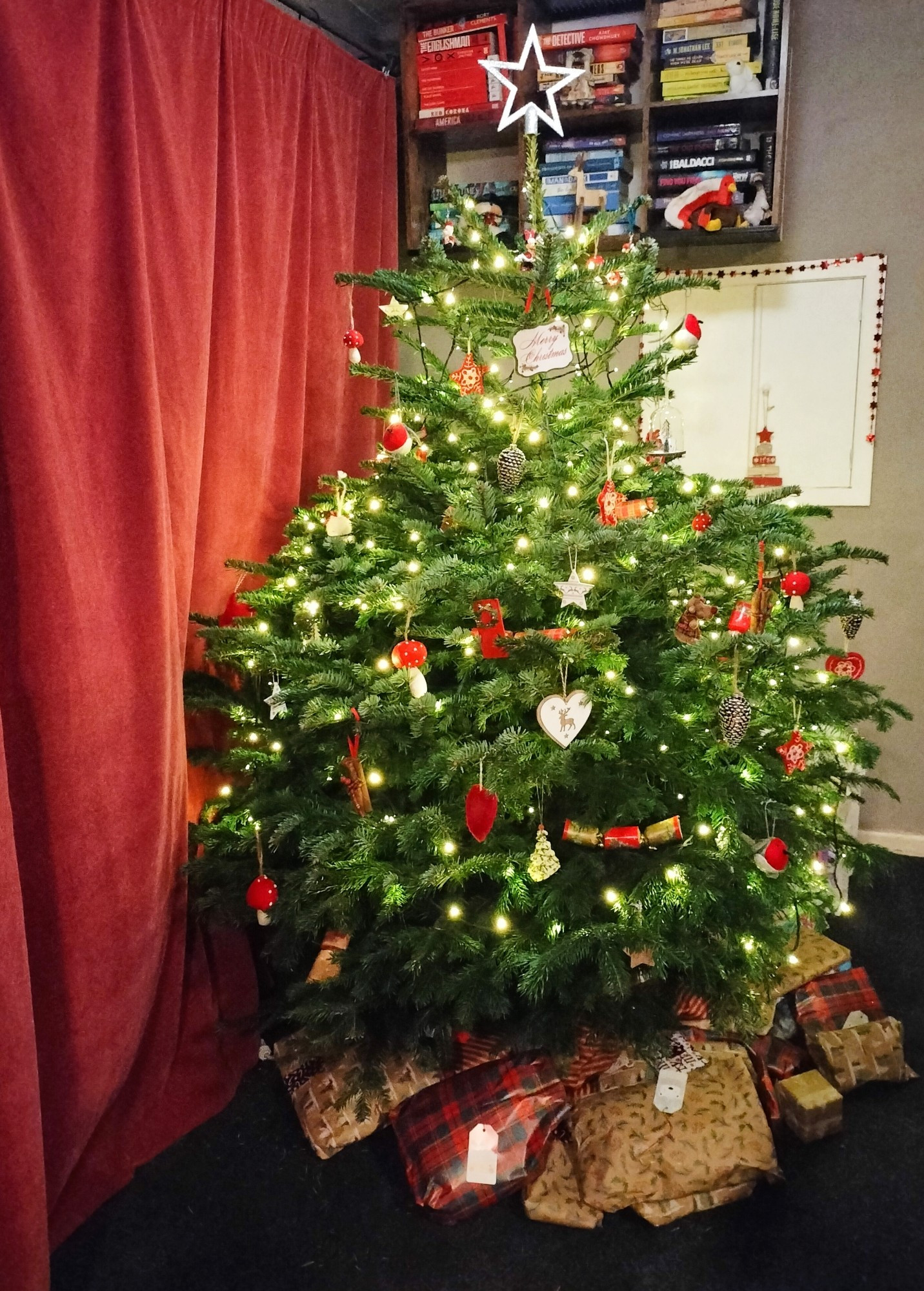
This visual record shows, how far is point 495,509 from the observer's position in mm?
1597

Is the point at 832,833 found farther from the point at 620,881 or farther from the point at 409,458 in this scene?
the point at 409,458

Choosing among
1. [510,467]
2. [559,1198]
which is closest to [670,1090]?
[559,1198]

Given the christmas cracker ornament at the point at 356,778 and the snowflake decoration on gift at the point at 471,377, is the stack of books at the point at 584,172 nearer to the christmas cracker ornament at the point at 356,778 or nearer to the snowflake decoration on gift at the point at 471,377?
the snowflake decoration on gift at the point at 471,377

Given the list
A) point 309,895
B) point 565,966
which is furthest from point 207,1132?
point 565,966

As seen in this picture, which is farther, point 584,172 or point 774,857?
point 584,172

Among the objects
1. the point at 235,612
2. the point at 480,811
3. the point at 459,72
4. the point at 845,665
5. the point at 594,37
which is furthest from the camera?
the point at 459,72

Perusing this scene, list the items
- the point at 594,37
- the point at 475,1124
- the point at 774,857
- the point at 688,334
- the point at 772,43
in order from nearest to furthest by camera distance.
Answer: the point at 774,857 < the point at 475,1124 < the point at 688,334 < the point at 772,43 < the point at 594,37

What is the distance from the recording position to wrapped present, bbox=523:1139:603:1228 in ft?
4.91

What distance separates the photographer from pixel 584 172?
8.12ft

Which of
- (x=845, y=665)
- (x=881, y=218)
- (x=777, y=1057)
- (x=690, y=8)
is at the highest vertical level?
(x=690, y=8)

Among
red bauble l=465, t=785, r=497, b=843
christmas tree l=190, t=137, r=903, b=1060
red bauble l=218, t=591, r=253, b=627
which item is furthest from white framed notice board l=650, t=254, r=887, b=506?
red bauble l=465, t=785, r=497, b=843

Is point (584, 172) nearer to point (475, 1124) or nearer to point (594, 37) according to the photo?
point (594, 37)

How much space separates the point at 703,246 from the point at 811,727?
1.66m

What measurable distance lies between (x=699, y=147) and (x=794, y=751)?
1728 millimetres
